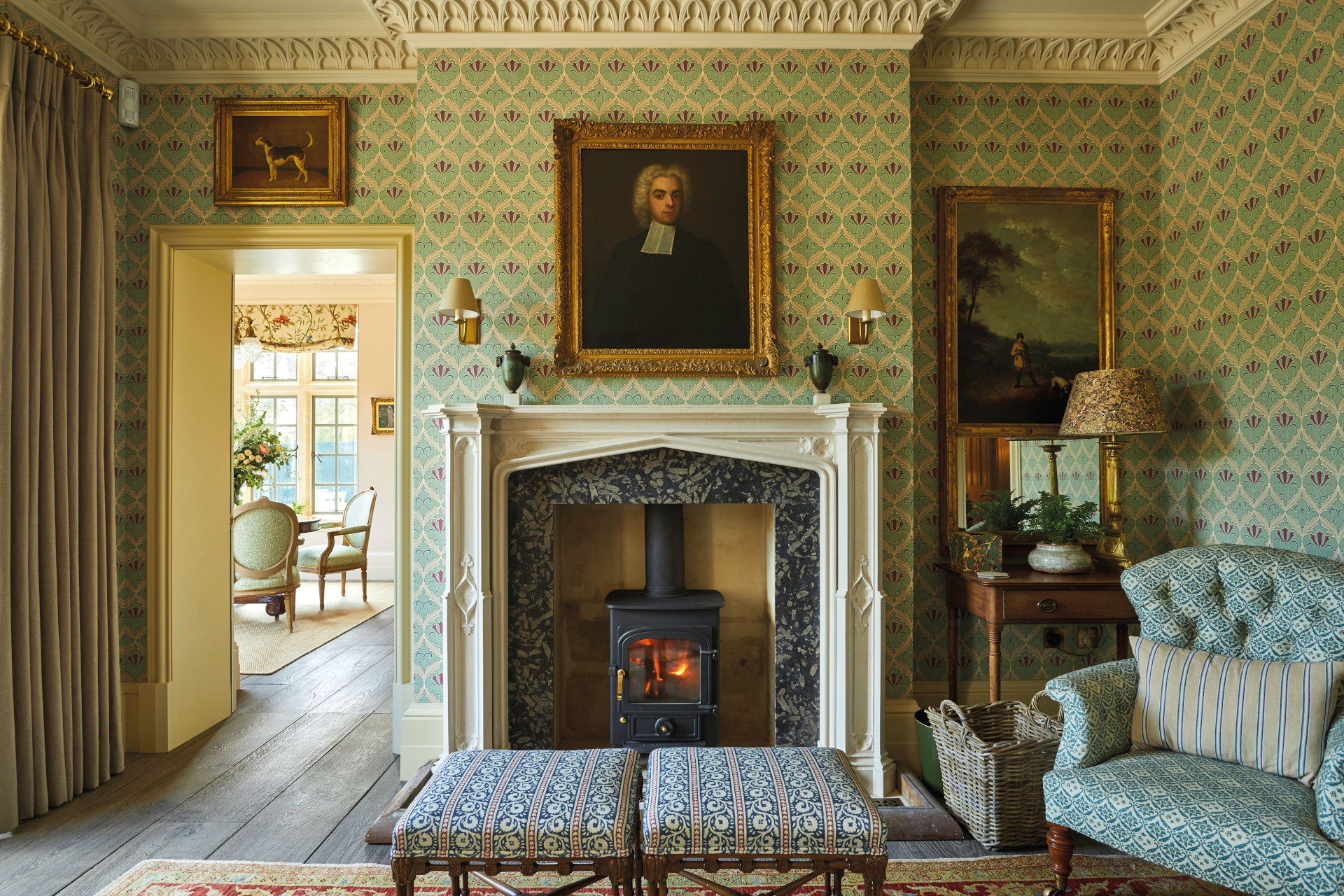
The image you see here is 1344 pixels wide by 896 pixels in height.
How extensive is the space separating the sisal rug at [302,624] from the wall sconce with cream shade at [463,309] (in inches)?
107

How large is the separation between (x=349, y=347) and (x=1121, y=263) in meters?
6.78

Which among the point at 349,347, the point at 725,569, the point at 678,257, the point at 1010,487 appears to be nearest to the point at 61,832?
the point at 725,569

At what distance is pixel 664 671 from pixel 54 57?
331 cm

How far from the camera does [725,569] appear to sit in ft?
10.4

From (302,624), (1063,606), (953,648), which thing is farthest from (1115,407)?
(302,624)

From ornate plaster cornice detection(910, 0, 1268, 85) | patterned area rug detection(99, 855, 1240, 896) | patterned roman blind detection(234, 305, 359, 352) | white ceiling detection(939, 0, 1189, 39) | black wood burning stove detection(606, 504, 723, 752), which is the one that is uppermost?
white ceiling detection(939, 0, 1189, 39)

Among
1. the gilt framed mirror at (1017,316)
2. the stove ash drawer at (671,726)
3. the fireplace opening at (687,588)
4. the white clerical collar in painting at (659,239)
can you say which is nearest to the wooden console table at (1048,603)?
the gilt framed mirror at (1017,316)

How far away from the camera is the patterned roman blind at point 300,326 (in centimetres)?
719

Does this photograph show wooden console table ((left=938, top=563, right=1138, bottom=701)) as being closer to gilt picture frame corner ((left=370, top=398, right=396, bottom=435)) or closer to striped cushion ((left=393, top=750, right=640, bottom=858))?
striped cushion ((left=393, top=750, right=640, bottom=858))

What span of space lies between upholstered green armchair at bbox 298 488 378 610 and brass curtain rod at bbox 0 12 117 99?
3.92 meters

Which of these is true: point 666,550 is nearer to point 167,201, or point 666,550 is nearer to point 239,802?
point 239,802

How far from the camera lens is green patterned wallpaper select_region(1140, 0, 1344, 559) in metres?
2.50

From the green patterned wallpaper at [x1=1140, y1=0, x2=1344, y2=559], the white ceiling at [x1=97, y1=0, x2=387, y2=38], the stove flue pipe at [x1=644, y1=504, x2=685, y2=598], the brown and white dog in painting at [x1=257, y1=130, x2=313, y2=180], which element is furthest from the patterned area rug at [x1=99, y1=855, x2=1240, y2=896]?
the white ceiling at [x1=97, y1=0, x2=387, y2=38]

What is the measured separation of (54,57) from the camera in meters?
2.64
